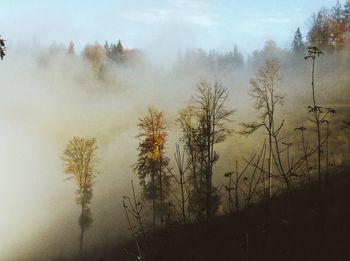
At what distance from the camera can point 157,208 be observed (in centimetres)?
4312

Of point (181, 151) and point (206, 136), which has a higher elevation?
point (181, 151)

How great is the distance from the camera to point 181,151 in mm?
57688

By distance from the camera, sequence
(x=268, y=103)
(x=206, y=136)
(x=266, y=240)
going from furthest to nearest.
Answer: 1. (x=268, y=103)
2. (x=206, y=136)
3. (x=266, y=240)

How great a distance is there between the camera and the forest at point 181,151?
5688mm

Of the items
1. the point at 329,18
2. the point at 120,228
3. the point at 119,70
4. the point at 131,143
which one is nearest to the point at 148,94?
the point at 119,70

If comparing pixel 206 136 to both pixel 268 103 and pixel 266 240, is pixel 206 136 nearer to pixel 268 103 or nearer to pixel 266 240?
pixel 268 103

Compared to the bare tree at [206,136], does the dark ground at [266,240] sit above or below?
below

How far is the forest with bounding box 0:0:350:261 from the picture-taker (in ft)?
18.7

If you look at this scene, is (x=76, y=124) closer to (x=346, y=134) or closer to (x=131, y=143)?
(x=131, y=143)

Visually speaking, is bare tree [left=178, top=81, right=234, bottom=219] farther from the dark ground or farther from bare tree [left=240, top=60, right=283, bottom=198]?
bare tree [left=240, top=60, right=283, bottom=198]

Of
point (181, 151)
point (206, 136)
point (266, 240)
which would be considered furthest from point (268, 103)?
point (181, 151)

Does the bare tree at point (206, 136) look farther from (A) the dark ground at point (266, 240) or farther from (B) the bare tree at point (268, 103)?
(B) the bare tree at point (268, 103)

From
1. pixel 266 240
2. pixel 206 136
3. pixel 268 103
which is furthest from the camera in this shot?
pixel 268 103

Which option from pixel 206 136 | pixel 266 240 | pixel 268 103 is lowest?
pixel 266 240
